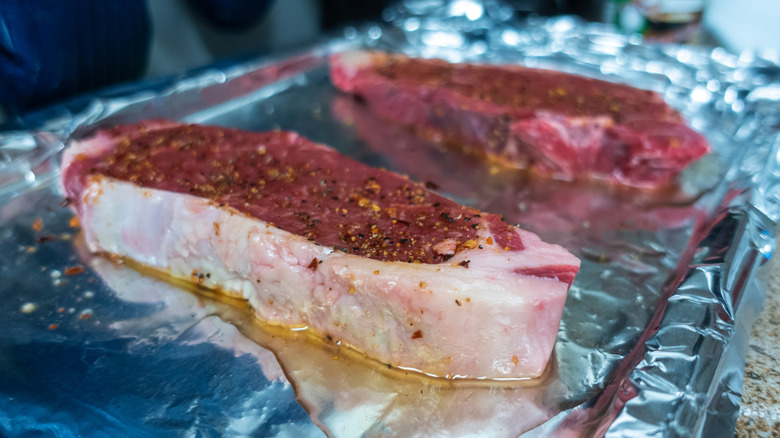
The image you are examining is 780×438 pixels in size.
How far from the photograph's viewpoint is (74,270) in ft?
7.87

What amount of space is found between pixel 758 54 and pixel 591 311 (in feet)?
12.0

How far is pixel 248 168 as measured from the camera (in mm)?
2506

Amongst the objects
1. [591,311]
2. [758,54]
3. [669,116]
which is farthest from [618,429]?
[758,54]

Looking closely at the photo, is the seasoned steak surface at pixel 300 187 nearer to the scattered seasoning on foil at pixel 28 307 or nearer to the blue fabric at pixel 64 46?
the scattered seasoning on foil at pixel 28 307

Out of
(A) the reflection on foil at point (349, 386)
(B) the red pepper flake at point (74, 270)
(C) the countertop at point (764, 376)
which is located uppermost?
(C) the countertop at point (764, 376)

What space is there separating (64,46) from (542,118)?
312cm

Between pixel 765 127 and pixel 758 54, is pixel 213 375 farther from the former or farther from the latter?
pixel 758 54

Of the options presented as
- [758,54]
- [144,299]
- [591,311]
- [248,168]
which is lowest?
[144,299]

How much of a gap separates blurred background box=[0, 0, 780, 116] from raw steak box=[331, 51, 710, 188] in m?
1.54

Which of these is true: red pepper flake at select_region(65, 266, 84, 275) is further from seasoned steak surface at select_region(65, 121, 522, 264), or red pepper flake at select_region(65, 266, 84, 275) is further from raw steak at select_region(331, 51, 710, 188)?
raw steak at select_region(331, 51, 710, 188)

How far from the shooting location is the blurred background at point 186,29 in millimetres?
3316

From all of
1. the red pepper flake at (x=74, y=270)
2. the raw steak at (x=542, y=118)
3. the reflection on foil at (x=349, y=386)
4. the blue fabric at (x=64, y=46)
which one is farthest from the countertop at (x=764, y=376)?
the blue fabric at (x=64, y=46)

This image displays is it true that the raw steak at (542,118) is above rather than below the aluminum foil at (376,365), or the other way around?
above

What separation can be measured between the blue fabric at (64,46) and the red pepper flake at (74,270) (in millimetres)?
1669
